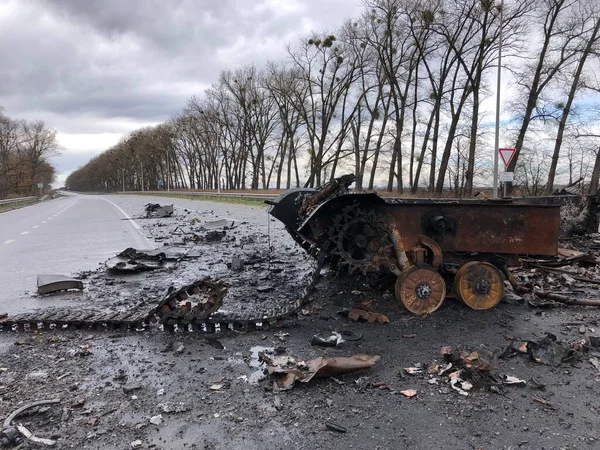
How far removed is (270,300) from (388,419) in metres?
3.24

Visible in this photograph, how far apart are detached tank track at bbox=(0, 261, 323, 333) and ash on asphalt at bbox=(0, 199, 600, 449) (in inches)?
5.4

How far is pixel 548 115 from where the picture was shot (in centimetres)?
2775

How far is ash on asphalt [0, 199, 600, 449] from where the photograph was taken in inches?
113

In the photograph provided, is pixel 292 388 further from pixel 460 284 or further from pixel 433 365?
pixel 460 284

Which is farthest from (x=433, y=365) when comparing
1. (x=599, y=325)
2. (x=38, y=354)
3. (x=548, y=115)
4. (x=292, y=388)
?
(x=548, y=115)

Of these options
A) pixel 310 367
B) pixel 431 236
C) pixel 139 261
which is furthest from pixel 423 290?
pixel 139 261

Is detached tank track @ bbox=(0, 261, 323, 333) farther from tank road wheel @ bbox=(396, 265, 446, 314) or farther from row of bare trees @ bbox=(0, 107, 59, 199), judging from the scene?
row of bare trees @ bbox=(0, 107, 59, 199)

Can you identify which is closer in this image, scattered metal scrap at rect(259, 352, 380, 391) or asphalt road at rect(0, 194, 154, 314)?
scattered metal scrap at rect(259, 352, 380, 391)

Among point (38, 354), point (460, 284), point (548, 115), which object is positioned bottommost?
point (38, 354)

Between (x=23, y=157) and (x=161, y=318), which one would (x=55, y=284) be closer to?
(x=161, y=318)

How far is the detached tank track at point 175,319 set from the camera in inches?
188

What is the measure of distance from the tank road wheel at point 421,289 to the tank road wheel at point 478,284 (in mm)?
311

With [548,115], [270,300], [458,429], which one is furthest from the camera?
[548,115]

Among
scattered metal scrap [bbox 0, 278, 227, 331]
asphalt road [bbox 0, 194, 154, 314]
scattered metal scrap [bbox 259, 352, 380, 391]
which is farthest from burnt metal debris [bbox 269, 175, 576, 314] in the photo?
asphalt road [bbox 0, 194, 154, 314]
